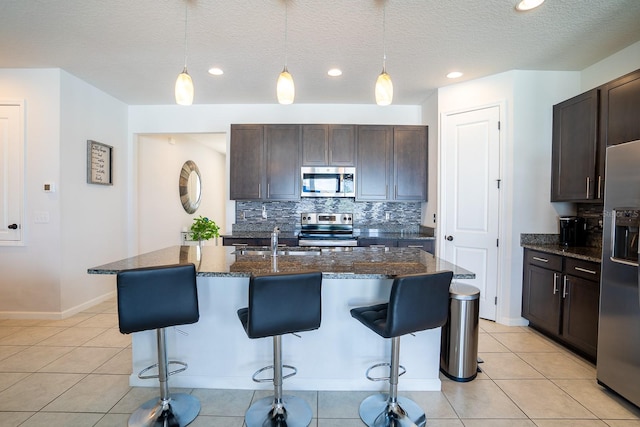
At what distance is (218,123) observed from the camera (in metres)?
4.39

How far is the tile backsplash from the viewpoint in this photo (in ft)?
14.5

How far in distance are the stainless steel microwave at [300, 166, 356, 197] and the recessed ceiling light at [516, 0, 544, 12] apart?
231 cm

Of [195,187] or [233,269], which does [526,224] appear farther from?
[195,187]

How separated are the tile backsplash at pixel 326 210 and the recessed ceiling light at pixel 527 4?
2569mm

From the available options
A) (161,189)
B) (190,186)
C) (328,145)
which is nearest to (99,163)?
(161,189)

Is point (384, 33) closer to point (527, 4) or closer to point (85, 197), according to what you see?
point (527, 4)

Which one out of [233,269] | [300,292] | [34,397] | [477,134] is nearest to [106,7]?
[233,269]

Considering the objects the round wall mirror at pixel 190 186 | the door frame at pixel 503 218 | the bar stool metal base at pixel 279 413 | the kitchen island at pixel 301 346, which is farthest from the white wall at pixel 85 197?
the door frame at pixel 503 218

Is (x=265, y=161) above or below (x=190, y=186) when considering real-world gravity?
above

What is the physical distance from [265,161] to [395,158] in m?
1.73

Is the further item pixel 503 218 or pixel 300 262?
pixel 503 218

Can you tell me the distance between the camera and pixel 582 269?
2.55m

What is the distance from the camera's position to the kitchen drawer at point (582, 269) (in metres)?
2.43

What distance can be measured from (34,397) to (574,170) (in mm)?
4659
